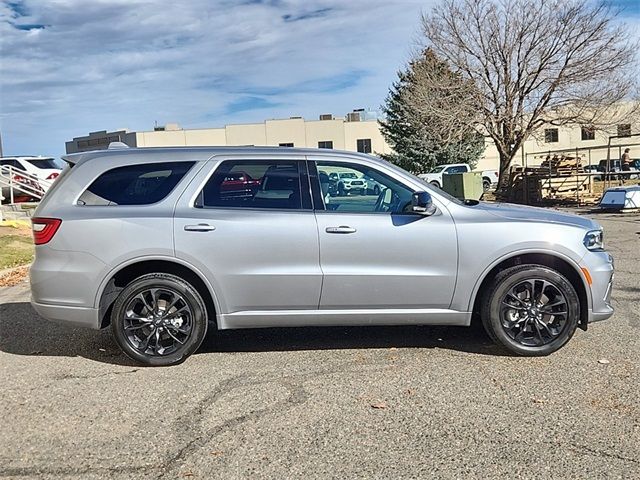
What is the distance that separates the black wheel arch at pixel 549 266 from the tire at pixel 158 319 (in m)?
2.36

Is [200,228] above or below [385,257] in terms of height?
above

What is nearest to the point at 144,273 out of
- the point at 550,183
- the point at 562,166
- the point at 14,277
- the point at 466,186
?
the point at 14,277

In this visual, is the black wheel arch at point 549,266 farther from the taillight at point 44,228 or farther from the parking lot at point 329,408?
the taillight at point 44,228

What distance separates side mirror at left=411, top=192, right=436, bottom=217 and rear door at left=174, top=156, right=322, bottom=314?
32.6 inches

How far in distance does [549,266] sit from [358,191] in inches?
67.8

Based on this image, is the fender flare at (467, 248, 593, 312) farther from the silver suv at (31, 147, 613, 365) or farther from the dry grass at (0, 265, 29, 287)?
the dry grass at (0, 265, 29, 287)

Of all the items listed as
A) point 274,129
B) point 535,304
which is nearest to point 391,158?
point 274,129

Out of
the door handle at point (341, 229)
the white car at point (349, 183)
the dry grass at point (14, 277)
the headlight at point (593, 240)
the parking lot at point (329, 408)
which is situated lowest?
the parking lot at point (329, 408)

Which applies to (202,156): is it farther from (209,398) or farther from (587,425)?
(587,425)

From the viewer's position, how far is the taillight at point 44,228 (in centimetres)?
516

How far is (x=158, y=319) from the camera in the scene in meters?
5.23

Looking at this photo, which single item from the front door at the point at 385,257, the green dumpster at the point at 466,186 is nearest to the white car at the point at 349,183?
the front door at the point at 385,257

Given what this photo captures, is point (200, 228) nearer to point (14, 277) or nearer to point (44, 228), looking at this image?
point (44, 228)

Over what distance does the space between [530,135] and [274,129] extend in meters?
37.2
